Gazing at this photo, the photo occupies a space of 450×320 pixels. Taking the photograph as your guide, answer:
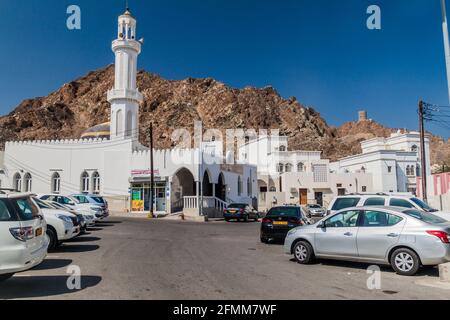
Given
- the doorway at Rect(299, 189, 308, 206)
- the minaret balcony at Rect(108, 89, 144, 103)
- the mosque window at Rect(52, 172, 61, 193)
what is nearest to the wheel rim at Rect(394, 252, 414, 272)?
the mosque window at Rect(52, 172, 61, 193)

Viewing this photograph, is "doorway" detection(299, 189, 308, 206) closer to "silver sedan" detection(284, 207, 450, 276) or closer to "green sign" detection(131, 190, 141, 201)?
"green sign" detection(131, 190, 141, 201)

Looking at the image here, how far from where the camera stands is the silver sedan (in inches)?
314

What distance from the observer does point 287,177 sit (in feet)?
165

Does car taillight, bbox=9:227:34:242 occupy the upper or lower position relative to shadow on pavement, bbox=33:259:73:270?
upper

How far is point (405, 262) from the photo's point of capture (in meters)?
8.24

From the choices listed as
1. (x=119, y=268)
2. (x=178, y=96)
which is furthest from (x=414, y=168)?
(x=178, y=96)

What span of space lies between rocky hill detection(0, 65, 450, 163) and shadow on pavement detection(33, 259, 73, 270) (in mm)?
83153

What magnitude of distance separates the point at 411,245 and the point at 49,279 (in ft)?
25.3

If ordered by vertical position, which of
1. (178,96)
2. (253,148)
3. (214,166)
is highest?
(178,96)

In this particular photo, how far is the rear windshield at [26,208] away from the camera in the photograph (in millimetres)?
6750

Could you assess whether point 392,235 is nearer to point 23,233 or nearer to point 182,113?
point 23,233

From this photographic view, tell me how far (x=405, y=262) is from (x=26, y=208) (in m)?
7.98

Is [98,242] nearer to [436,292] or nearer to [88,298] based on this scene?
[88,298]

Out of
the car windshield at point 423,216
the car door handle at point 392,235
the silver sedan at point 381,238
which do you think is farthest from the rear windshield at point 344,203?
the car door handle at point 392,235
